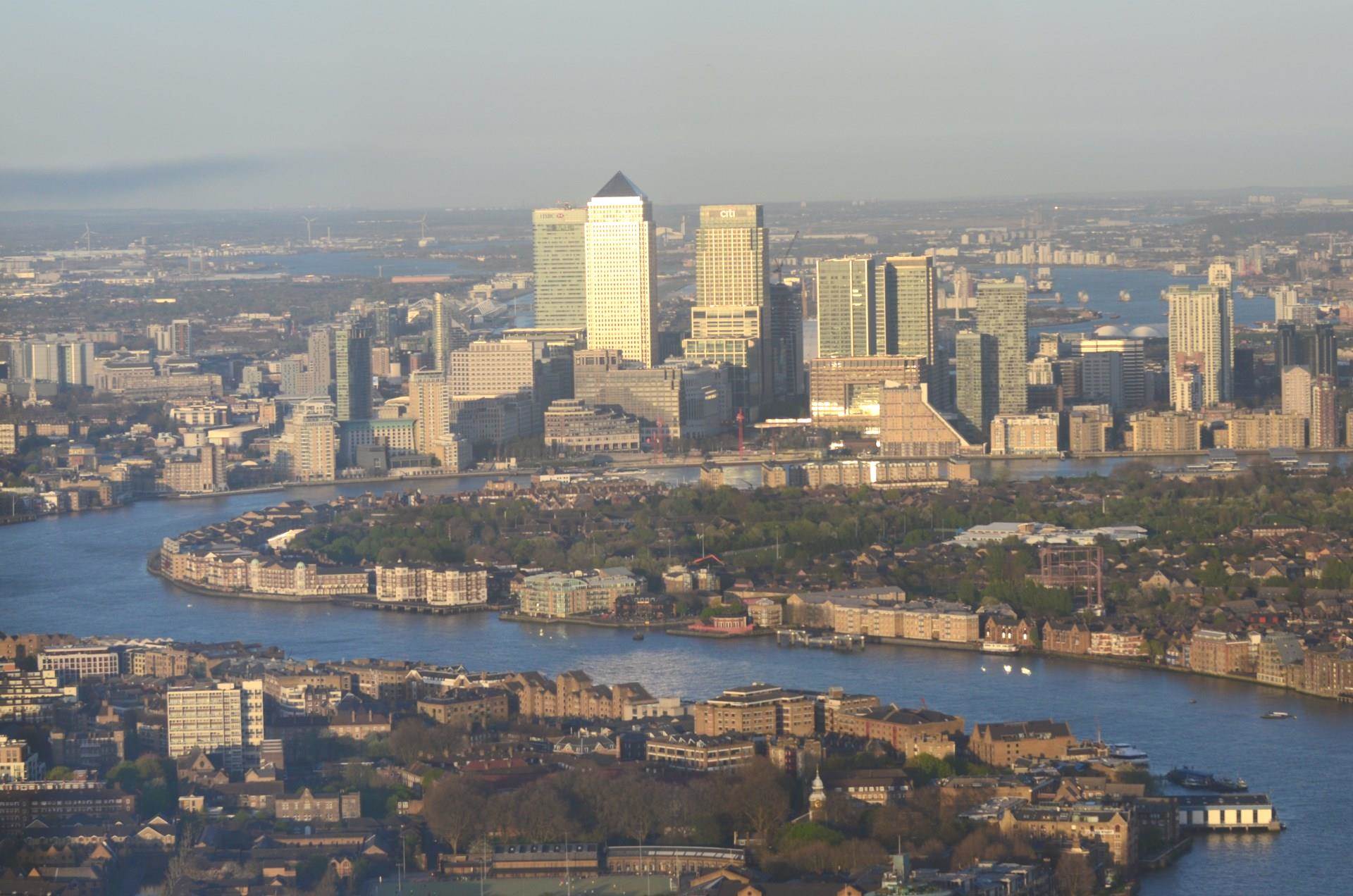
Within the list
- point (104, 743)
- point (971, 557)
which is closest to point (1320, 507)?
point (971, 557)

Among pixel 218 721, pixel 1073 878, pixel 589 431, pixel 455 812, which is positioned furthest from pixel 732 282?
pixel 1073 878

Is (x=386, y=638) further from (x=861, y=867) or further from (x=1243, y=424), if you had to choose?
(x=1243, y=424)

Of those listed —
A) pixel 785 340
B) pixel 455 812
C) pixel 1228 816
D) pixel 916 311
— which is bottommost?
pixel 1228 816

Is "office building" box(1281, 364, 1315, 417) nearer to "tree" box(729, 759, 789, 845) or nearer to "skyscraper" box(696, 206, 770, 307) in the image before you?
"skyscraper" box(696, 206, 770, 307)

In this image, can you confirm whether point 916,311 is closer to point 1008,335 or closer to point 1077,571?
point 1008,335

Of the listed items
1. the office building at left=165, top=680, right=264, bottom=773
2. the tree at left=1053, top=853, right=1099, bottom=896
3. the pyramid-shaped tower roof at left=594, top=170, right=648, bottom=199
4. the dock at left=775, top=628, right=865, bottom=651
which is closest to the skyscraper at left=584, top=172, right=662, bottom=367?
the pyramid-shaped tower roof at left=594, top=170, right=648, bottom=199

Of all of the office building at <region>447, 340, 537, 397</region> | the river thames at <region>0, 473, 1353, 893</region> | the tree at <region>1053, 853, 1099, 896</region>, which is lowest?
the river thames at <region>0, 473, 1353, 893</region>
